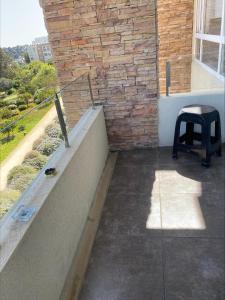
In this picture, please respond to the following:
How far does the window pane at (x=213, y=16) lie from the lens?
3.43m

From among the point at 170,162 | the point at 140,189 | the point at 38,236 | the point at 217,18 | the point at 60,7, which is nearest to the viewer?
the point at 38,236

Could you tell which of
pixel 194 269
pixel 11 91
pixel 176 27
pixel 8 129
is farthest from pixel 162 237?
pixel 176 27

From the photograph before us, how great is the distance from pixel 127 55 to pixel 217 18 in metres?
1.65

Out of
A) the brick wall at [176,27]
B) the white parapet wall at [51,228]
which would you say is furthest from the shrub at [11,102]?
the brick wall at [176,27]

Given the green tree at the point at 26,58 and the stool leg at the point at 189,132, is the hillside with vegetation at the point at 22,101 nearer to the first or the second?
the green tree at the point at 26,58

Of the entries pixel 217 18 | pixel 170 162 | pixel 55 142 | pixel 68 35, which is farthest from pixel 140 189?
pixel 217 18

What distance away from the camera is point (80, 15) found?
293 centimetres

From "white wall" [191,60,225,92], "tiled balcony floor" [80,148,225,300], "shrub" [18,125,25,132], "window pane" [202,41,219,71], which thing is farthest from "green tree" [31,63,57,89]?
"window pane" [202,41,219,71]

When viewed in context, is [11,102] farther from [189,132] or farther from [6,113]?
[189,132]

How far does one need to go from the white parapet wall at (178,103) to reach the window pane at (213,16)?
1.08 m

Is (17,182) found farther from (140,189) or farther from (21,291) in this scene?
(140,189)

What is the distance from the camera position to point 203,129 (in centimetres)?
284

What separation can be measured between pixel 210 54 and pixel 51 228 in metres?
3.94

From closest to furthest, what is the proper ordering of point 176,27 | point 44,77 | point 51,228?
point 51,228 < point 44,77 < point 176,27
